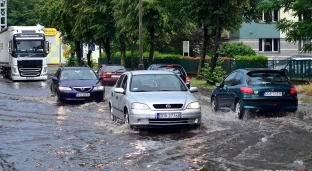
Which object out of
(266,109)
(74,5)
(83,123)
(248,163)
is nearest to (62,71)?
(83,123)

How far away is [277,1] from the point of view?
2242 cm

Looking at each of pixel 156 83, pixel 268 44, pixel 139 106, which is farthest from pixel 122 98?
pixel 268 44

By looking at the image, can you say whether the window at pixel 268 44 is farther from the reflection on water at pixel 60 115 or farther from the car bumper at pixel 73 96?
the reflection on water at pixel 60 115

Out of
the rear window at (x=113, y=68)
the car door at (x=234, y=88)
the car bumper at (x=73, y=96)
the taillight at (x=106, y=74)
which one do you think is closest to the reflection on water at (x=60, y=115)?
the car bumper at (x=73, y=96)

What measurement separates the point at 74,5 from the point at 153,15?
1583 cm

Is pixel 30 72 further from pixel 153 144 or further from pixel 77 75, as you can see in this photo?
pixel 153 144

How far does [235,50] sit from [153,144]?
4183cm

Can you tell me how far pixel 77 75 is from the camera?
25.5 meters

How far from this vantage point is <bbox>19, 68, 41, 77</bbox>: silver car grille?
41.6 m

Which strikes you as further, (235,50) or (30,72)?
(235,50)

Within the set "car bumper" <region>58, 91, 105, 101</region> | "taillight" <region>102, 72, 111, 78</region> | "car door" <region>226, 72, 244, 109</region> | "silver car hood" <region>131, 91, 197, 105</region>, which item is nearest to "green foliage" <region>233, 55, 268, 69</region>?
"taillight" <region>102, 72, 111, 78</region>

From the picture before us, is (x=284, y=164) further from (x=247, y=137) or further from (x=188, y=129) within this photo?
(x=188, y=129)

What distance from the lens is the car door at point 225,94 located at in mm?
18286

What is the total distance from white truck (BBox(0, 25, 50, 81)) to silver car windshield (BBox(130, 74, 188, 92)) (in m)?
25.9
